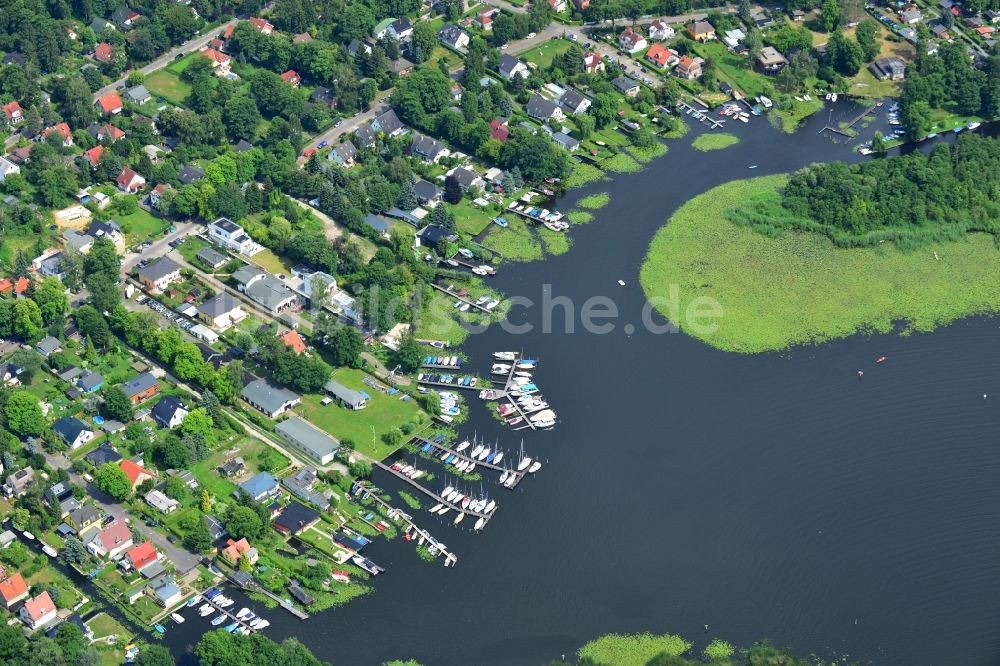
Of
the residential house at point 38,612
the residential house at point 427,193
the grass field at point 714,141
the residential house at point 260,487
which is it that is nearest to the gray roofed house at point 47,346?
the residential house at point 260,487

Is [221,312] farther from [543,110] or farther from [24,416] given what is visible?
[543,110]

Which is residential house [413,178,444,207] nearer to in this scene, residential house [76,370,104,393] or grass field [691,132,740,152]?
grass field [691,132,740,152]

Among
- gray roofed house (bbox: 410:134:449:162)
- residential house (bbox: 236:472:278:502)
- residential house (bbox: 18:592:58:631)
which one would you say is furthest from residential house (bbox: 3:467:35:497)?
gray roofed house (bbox: 410:134:449:162)

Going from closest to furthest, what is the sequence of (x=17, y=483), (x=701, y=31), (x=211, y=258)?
(x=17, y=483) → (x=211, y=258) → (x=701, y=31)

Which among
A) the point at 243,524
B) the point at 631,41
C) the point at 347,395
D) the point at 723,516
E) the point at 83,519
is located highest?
the point at 243,524

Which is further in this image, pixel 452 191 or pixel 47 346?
pixel 452 191

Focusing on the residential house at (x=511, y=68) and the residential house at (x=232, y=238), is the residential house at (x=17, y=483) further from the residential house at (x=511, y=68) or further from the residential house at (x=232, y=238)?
the residential house at (x=511, y=68)

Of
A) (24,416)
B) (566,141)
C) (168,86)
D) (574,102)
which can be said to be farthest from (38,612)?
(574,102)

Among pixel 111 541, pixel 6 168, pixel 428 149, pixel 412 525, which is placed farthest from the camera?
pixel 428 149
